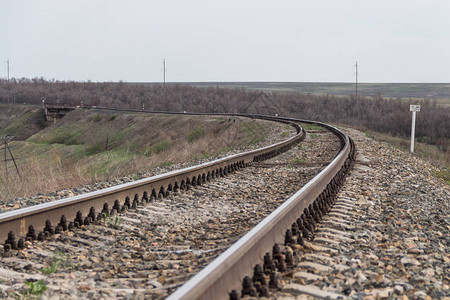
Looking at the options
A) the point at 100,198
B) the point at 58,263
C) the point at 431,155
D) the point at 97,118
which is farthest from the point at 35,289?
the point at 97,118

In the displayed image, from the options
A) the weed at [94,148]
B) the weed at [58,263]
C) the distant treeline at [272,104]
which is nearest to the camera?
the weed at [58,263]

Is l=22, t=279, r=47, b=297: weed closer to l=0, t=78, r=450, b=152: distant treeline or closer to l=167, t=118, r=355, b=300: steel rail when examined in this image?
l=167, t=118, r=355, b=300: steel rail

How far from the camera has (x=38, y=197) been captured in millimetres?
7309

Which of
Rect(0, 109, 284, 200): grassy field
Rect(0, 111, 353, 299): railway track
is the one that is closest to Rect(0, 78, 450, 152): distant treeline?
Rect(0, 109, 284, 200): grassy field

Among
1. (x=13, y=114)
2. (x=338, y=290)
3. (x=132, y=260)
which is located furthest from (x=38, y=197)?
(x=13, y=114)

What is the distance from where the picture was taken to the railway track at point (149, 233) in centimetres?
396

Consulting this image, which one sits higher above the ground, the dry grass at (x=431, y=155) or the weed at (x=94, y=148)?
the dry grass at (x=431, y=155)

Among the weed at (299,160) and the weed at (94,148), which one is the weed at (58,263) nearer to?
the weed at (299,160)

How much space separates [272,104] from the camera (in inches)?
2635

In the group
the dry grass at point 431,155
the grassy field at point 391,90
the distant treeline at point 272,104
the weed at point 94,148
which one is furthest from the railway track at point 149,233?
the grassy field at point 391,90

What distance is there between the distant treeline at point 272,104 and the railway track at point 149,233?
34.0 meters

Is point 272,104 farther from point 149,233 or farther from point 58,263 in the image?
point 58,263

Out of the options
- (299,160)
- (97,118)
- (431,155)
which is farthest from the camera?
(97,118)

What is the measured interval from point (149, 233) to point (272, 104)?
6208cm
